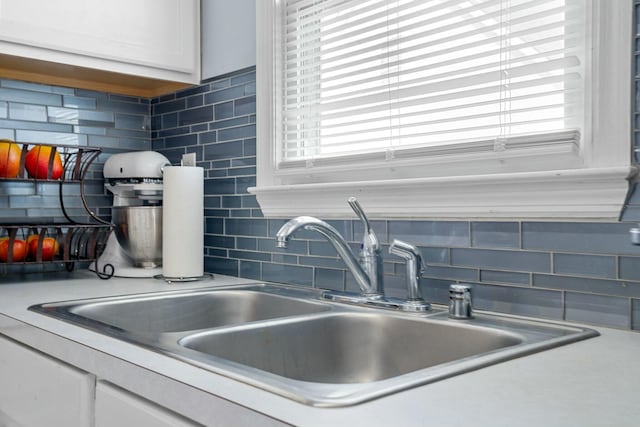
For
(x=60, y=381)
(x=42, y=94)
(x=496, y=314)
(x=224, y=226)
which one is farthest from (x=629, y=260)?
(x=42, y=94)

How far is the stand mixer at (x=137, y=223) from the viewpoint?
2.05 m

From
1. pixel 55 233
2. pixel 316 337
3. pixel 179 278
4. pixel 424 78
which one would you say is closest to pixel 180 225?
pixel 179 278

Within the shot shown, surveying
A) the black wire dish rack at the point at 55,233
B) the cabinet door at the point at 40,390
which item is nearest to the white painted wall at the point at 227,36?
the black wire dish rack at the point at 55,233

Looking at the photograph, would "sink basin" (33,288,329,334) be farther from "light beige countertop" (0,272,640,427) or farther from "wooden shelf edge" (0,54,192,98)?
"wooden shelf edge" (0,54,192,98)

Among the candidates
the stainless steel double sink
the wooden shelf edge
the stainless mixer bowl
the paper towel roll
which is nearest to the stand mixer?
the stainless mixer bowl

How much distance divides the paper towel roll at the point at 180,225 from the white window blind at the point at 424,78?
31 centimetres

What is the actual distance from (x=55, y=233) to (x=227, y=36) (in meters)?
0.86

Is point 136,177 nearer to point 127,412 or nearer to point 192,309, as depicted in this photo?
point 192,309

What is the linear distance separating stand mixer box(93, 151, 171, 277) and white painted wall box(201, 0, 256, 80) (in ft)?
1.23

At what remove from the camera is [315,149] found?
6.07ft

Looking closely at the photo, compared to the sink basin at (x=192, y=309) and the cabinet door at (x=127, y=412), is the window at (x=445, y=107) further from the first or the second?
the cabinet door at (x=127, y=412)

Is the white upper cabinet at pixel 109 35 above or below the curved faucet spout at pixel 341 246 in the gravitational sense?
above

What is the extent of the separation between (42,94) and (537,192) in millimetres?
1669

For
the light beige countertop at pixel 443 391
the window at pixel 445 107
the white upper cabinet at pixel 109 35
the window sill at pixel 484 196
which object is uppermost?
the white upper cabinet at pixel 109 35
